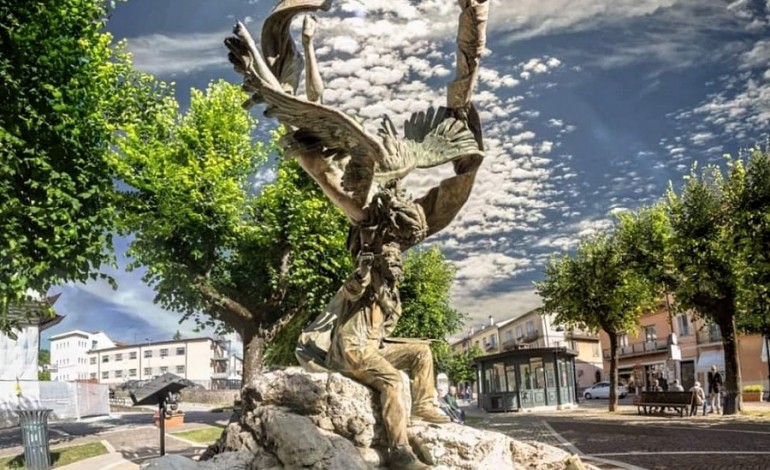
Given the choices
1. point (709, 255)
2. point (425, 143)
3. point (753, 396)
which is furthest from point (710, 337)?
point (425, 143)

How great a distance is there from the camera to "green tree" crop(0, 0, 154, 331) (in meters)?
12.3

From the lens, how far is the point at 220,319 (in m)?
24.7

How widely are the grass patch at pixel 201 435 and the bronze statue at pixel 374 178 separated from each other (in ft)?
53.6

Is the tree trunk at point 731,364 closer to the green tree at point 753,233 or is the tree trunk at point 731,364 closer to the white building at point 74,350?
the green tree at point 753,233

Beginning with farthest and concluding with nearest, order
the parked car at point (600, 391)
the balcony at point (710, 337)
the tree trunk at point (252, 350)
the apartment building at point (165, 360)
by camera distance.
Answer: the apartment building at point (165, 360) → the parked car at point (600, 391) → the balcony at point (710, 337) → the tree trunk at point (252, 350)

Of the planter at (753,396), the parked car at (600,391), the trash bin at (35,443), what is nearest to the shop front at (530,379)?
the planter at (753,396)

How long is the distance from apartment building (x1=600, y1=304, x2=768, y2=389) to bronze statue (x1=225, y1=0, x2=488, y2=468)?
3291cm

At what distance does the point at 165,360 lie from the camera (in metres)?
93.4

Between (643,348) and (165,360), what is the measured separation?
66.3 meters

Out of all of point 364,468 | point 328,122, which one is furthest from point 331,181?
point 364,468

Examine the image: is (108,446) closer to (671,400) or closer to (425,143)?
(425,143)

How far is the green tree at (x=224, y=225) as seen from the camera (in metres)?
20.5

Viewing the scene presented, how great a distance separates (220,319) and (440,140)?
20782mm

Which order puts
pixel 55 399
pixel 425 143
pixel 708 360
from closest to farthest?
pixel 425 143
pixel 55 399
pixel 708 360
